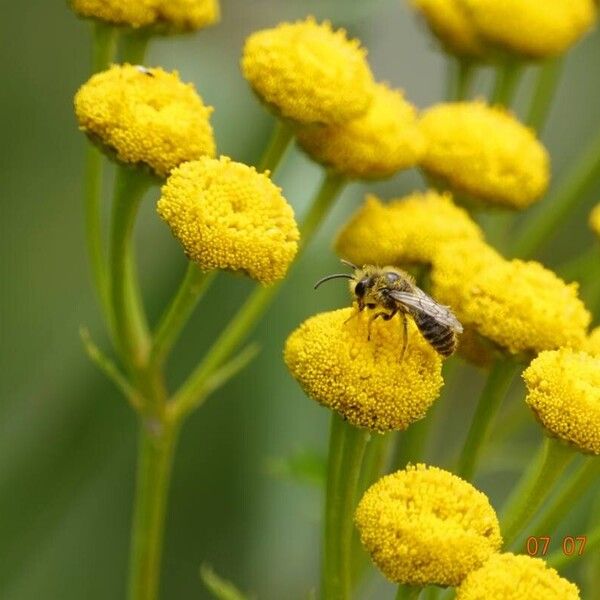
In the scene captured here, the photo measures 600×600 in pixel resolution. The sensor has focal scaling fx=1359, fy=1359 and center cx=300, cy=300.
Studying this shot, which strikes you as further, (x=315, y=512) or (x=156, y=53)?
(x=156, y=53)

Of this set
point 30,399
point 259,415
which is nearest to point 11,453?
point 30,399

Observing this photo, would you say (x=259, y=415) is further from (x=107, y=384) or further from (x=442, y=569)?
(x=442, y=569)

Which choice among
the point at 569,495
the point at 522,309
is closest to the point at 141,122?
the point at 522,309

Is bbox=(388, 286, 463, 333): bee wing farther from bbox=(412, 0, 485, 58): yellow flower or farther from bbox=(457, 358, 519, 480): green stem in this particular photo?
bbox=(412, 0, 485, 58): yellow flower

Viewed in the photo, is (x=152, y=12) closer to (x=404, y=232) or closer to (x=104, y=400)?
(x=404, y=232)

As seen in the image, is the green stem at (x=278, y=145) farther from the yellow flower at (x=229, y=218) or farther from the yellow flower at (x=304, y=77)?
the yellow flower at (x=229, y=218)

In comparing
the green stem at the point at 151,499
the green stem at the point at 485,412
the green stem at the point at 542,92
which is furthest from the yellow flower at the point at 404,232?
the green stem at the point at 542,92
